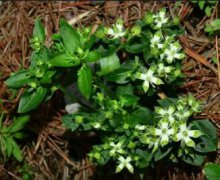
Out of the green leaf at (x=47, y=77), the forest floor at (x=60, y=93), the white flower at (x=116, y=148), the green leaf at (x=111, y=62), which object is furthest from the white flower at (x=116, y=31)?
the white flower at (x=116, y=148)

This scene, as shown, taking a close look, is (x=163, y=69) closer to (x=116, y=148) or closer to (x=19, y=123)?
(x=116, y=148)

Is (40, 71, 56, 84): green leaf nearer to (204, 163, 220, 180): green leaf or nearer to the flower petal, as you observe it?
the flower petal

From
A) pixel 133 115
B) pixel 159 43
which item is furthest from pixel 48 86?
pixel 159 43

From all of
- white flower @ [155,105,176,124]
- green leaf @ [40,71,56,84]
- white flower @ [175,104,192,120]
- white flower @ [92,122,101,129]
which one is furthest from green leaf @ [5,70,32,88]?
white flower @ [175,104,192,120]

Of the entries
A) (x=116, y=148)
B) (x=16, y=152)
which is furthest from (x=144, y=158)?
(x=16, y=152)

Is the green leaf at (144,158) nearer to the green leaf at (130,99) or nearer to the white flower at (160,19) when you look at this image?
the green leaf at (130,99)
